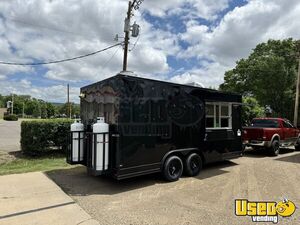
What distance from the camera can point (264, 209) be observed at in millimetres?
5230

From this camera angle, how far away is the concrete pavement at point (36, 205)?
4402mm

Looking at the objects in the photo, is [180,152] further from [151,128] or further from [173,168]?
[151,128]

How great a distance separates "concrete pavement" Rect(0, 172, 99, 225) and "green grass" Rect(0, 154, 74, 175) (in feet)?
3.91

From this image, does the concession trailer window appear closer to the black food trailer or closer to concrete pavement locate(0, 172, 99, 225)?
the black food trailer

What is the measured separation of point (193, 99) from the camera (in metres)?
7.60

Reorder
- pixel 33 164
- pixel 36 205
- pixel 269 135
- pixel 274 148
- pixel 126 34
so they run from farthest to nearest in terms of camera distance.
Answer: pixel 126 34
pixel 274 148
pixel 269 135
pixel 33 164
pixel 36 205

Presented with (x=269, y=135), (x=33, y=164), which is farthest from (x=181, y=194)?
(x=269, y=135)

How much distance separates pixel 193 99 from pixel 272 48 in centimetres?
2576

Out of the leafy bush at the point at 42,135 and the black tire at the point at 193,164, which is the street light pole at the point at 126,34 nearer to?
the leafy bush at the point at 42,135

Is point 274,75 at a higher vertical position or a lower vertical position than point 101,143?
higher

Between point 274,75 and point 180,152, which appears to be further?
point 274,75

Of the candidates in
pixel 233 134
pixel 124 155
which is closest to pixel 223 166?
pixel 233 134

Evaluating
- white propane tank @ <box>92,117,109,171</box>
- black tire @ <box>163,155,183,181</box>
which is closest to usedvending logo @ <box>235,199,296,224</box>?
black tire @ <box>163,155,183,181</box>

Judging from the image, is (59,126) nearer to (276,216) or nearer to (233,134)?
(233,134)
